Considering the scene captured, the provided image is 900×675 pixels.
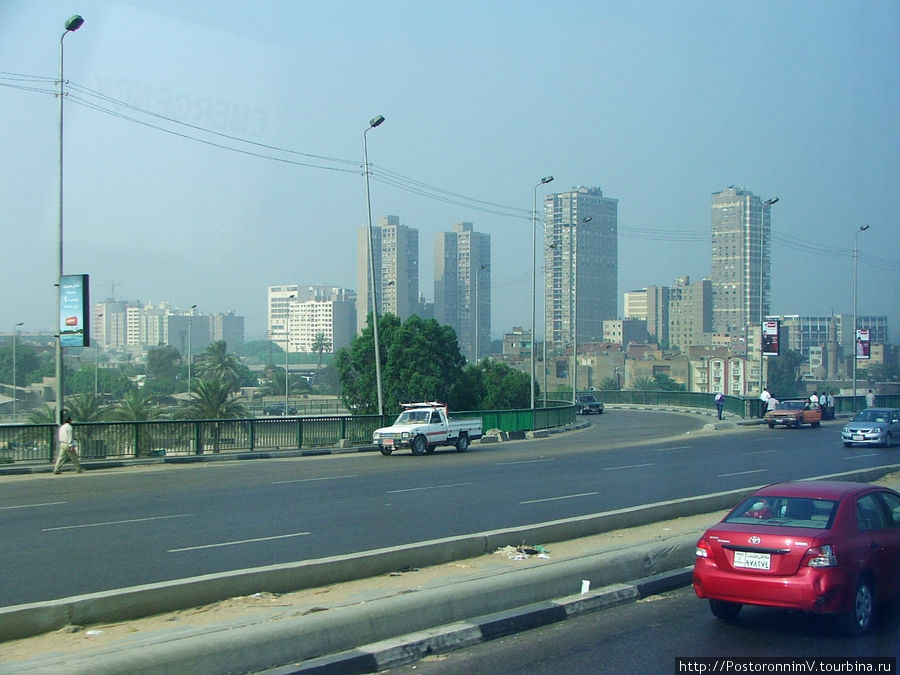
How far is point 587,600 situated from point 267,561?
4.42m

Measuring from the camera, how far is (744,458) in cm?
2923

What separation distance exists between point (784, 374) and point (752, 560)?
95929mm

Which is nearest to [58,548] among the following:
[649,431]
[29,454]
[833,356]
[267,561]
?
[267,561]

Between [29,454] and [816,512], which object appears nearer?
[816,512]

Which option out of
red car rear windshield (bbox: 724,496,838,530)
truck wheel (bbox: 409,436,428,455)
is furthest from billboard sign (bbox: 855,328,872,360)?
red car rear windshield (bbox: 724,496,838,530)

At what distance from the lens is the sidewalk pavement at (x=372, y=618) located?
7.02 m

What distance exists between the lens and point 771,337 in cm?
5603

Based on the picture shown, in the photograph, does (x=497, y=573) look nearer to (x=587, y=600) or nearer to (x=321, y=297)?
(x=587, y=600)

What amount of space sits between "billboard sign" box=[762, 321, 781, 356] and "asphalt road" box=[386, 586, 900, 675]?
4867 cm

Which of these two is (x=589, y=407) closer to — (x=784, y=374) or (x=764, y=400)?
(x=764, y=400)

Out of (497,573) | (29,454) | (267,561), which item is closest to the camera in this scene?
(497,573)

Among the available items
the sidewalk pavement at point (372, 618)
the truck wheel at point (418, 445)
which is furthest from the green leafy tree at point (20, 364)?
the sidewalk pavement at point (372, 618)

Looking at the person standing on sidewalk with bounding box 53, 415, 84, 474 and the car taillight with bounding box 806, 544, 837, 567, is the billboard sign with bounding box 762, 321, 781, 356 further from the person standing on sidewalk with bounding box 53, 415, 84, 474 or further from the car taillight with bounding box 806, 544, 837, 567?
the car taillight with bounding box 806, 544, 837, 567

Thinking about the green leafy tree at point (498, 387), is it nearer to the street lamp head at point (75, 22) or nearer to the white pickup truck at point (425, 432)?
the white pickup truck at point (425, 432)
